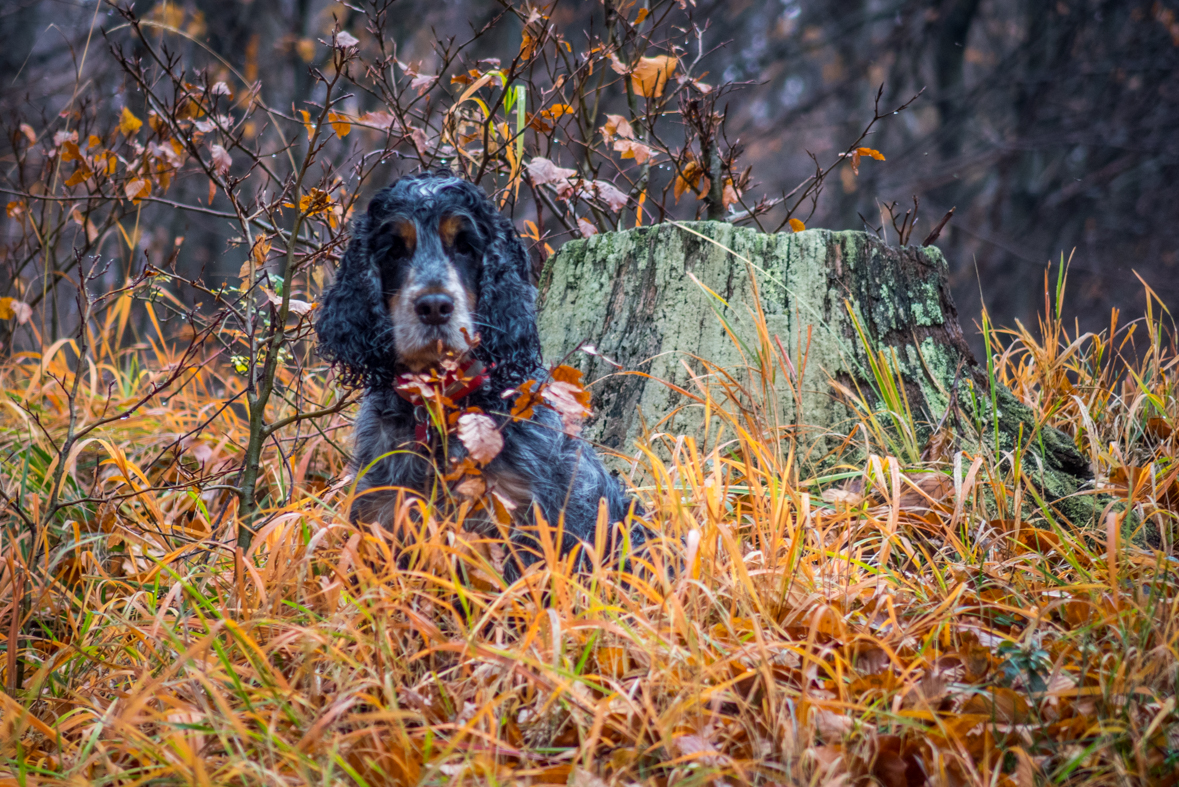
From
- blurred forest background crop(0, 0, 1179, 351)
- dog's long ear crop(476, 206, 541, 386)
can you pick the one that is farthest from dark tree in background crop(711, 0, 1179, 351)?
dog's long ear crop(476, 206, 541, 386)

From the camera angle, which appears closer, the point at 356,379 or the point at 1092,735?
the point at 1092,735

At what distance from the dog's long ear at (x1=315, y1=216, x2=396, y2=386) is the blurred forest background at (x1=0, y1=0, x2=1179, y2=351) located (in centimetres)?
796

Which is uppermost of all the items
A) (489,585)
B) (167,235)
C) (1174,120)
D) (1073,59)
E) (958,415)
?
(1073,59)

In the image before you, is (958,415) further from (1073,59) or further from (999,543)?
(1073,59)

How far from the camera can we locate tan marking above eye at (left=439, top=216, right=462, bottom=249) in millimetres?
2619

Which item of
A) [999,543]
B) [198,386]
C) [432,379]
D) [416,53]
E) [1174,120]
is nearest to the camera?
[432,379]

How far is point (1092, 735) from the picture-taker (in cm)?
165

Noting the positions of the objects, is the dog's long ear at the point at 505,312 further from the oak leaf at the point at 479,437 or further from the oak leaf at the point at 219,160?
the oak leaf at the point at 219,160

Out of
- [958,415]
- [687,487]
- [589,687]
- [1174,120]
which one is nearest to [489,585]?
[589,687]

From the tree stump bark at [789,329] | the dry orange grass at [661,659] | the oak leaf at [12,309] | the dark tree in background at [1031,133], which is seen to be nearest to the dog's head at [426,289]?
the dry orange grass at [661,659]

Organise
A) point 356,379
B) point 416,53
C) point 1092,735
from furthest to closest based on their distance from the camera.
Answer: point 416,53 < point 356,379 < point 1092,735

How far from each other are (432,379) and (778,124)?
35.9ft

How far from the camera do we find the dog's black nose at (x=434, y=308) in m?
2.44

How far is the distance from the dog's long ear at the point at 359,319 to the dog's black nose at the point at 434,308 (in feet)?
0.82
